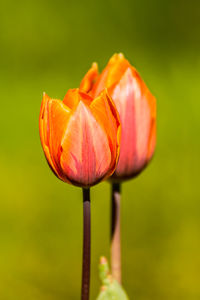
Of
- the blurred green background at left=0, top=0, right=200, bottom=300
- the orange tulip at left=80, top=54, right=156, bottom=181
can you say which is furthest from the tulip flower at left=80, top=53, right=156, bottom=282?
the blurred green background at left=0, top=0, right=200, bottom=300

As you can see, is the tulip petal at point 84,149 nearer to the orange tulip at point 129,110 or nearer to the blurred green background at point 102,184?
the orange tulip at point 129,110

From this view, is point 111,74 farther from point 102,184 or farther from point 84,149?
point 102,184

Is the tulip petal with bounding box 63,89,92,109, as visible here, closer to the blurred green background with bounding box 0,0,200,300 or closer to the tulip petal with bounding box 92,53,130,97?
the tulip petal with bounding box 92,53,130,97

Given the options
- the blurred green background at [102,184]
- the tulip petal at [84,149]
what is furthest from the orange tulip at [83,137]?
the blurred green background at [102,184]

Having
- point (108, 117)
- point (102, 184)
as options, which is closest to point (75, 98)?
point (108, 117)

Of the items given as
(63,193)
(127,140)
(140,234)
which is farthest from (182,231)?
(127,140)

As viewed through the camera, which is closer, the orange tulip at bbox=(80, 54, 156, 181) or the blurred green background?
the orange tulip at bbox=(80, 54, 156, 181)

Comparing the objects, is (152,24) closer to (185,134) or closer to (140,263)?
(185,134)
